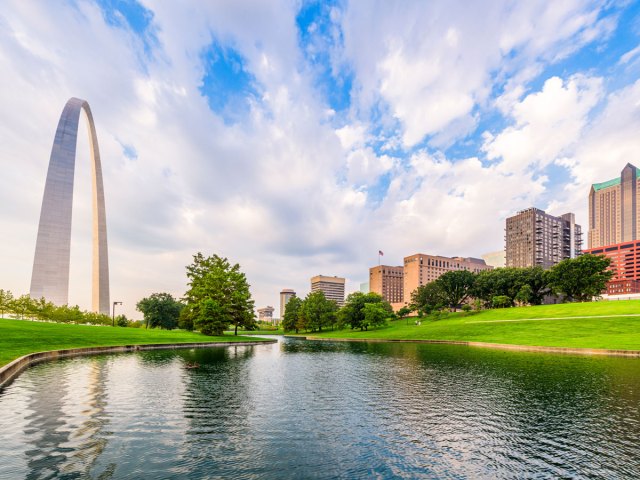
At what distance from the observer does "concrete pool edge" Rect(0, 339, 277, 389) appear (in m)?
24.9

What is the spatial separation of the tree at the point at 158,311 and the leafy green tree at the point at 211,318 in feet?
197

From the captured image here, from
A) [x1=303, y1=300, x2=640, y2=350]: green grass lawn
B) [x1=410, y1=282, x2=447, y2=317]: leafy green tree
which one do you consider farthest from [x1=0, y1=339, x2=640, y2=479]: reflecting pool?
[x1=410, y1=282, x2=447, y2=317]: leafy green tree

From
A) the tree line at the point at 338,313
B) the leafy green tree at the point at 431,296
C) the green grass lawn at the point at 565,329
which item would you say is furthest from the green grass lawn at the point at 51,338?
the leafy green tree at the point at 431,296

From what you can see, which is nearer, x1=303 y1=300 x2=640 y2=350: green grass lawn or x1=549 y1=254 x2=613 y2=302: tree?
x1=303 y1=300 x2=640 y2=350: green grass lawn

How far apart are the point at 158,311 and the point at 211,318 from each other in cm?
6620

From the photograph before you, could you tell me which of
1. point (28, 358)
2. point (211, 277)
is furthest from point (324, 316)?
point (28, 358)

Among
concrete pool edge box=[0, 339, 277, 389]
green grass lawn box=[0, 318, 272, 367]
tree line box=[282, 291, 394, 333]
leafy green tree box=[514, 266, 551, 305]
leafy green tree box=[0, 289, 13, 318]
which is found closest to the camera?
concrete pool edge box=[0, 339, 277, 389]

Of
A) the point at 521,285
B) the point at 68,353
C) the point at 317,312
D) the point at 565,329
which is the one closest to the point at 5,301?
the point at 68,353

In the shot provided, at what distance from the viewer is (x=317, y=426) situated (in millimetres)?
16078

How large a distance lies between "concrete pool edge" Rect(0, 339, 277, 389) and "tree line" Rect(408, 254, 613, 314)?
99816 mm

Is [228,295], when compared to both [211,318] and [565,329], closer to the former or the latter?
[211,318]

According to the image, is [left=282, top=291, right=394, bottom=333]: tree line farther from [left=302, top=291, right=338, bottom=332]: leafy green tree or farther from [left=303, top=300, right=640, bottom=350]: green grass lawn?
[left=303, top=300, right=640, bottom=350]: green grass lawn

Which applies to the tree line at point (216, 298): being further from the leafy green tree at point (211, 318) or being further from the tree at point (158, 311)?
the tree at point (158, 311)

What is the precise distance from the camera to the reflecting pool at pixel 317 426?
38.3 feet
